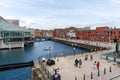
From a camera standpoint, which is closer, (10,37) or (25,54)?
(25,54)

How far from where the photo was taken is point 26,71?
40625 mm

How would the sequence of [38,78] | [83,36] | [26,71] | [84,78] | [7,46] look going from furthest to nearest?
[83,36] → [7,46] → [26,71] → [38,78] → [84,78]

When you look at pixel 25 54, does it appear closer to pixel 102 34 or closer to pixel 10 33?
pixel 10 33

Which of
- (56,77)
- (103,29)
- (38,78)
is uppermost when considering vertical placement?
(103,29)

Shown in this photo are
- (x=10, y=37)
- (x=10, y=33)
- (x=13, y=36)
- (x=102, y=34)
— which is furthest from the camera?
(x=102, y=34)

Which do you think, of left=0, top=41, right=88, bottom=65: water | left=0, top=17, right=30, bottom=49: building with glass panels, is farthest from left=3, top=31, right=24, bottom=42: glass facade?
left=0, top=41, right=88, bottom=65: water

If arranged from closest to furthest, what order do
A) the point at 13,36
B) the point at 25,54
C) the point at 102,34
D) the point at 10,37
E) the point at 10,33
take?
the point at 25,54 → the point at 10,37 → the point at 10,33 → the point at 13,36 → the point at 102,34

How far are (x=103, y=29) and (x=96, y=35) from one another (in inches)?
345

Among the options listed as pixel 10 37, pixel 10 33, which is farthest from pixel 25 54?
pixel 10 33

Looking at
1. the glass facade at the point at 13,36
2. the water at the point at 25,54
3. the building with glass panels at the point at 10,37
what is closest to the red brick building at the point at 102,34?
the water at the point at 25,54

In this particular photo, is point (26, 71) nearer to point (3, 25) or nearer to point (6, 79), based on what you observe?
point (6, 79)

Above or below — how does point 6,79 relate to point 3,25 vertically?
below

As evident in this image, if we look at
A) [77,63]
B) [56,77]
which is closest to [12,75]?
[77,63]

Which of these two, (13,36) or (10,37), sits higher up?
(13,36)
